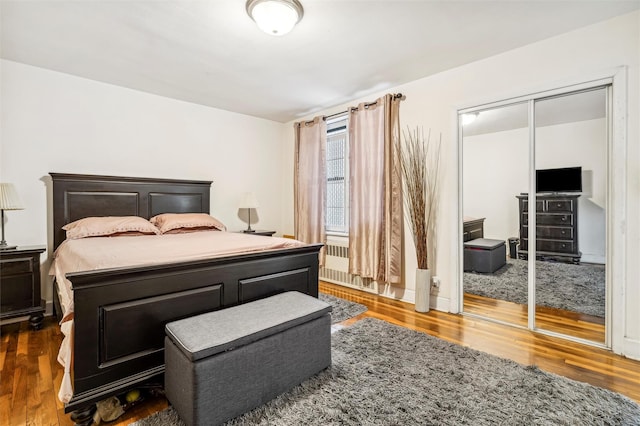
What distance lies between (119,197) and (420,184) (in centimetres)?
331

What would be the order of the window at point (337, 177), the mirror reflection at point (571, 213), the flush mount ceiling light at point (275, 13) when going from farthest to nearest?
the window at point (337, 177)
the mirror reflection at point (571, 213)
the flush mount ceiling light at point (275, 13)

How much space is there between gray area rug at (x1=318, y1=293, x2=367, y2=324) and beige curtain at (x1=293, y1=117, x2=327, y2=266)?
91 centimetres

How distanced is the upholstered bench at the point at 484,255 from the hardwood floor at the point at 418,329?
0.52 meters

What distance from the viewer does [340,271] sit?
4.05 metres

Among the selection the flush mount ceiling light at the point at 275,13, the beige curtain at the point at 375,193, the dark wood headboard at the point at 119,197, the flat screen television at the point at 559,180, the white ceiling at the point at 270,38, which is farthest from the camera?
the beige curtain at the point at 375,193

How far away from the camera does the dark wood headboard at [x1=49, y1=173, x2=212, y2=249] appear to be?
299 centimetres

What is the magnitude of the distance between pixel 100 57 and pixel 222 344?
9.45ft

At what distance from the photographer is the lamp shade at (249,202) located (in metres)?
4.18

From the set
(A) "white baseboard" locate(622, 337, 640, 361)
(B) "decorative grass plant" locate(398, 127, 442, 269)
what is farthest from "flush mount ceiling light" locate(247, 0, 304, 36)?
(A) "white baseboard" locate(622, 337, 640, 361)

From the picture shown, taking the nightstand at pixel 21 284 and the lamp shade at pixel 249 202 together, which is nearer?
the nightstand at pixel 21 284

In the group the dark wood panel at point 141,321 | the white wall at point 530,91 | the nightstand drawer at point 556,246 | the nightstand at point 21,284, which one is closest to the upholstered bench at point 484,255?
the white wall at point 530,91

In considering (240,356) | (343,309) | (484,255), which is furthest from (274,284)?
(484,255)

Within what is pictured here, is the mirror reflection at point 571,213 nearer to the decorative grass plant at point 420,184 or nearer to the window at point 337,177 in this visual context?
the decorative grass plant at point 420,184

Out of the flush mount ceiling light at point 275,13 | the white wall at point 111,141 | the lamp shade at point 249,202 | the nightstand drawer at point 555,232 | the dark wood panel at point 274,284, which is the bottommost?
the dark wood panel at point 274,284
